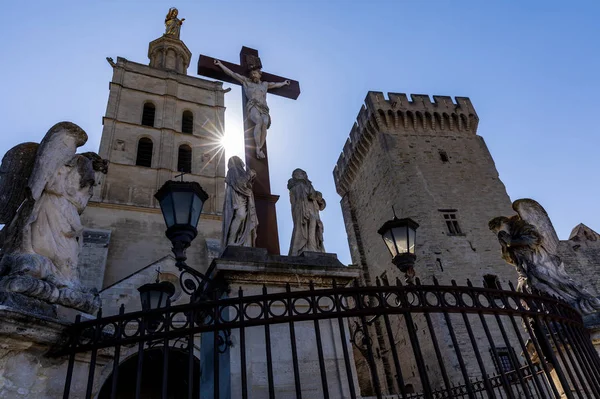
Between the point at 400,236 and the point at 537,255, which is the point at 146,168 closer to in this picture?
the point at 400,236

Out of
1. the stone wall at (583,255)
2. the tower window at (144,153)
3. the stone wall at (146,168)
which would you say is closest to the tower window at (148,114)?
the stone wall at (146,168)

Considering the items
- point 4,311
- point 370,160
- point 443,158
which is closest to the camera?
point 4,311

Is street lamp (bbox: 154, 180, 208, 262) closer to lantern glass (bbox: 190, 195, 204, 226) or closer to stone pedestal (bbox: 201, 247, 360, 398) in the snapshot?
lantern glass (bbox: 190, 195, 204, 226)

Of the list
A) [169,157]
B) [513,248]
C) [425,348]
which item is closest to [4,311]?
[513,248]

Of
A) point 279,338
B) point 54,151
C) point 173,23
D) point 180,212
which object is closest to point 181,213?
point 180,212

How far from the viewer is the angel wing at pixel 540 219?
5.03 m

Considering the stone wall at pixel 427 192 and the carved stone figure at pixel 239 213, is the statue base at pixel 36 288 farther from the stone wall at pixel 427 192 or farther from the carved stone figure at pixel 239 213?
the stone wall at pixel 427 192

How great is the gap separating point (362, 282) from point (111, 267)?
14.1m

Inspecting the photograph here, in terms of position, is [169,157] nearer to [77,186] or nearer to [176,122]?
[176,122]

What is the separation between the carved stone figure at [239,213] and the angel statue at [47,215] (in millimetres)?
1661

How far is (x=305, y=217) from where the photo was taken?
5.18 metres

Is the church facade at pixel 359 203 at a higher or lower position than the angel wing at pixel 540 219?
higher

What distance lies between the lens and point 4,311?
245 centimetres

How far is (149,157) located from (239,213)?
19.8 metres
